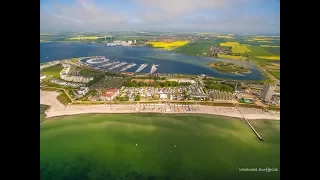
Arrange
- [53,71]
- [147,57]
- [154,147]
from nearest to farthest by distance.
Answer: [154,147] < [53,71] < [147,57]

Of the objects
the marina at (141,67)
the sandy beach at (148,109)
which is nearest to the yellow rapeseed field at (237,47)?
the sandy beach at (148,109)

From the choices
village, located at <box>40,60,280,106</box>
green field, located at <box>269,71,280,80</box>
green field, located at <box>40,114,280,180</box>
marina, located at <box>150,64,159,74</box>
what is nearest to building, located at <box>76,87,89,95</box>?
village, located at <box>40,60,280,106</box>

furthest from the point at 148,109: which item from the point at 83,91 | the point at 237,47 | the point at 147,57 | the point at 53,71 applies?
the point at 237,47

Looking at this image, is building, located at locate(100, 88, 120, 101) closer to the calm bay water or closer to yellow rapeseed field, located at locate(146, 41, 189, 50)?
the calm bay water

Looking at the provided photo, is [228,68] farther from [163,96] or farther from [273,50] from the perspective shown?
[163,96]

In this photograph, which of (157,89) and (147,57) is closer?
(157,89)
